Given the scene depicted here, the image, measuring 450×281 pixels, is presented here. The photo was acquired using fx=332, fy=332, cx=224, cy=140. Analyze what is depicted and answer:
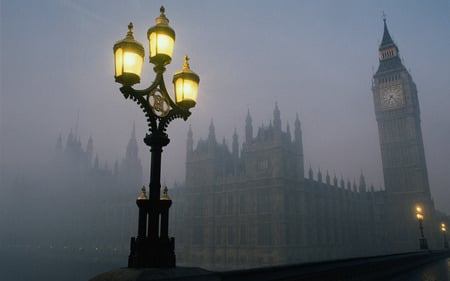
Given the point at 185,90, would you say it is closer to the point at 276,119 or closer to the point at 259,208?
the point at 259,208

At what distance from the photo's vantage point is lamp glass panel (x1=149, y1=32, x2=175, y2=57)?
16.3 feet

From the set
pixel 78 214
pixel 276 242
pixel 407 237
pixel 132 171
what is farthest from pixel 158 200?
pixel 132 171

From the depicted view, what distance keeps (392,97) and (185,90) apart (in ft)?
Answer: 256

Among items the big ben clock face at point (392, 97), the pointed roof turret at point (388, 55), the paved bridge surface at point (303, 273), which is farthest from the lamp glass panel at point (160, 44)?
the pointed roof turret at point (388, 55)

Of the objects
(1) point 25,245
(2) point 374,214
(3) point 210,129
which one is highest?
(3) point 210,129

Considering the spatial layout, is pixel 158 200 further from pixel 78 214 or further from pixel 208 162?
pixel 78 214

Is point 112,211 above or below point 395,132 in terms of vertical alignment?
below

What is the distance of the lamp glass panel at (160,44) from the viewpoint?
4.96 meters

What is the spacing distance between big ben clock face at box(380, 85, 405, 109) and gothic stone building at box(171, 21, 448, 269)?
0.20 metres

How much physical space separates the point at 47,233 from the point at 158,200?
13374 centimetres

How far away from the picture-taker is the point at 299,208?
46.7m

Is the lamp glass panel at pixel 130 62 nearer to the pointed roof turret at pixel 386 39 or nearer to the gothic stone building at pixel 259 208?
the gothic stone building at pixel 259 208

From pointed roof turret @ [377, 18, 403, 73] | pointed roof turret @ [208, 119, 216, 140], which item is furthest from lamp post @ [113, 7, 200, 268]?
pointed roof turret @ [377, 18, 403, 73]

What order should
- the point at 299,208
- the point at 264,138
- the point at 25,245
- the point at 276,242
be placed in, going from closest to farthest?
1. the point at 276,242
2. the point at 299,208
3. the point at 264,138
4. the point at 25,245
